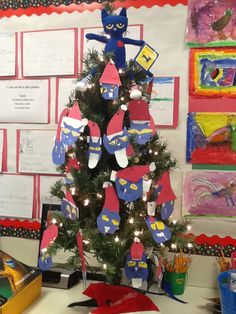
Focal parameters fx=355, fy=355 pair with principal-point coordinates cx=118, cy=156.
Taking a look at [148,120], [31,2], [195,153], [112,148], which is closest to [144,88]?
[148,120]

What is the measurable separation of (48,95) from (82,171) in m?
0.56

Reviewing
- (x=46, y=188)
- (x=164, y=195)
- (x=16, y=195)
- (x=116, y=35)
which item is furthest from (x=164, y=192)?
(x=16, y=195)

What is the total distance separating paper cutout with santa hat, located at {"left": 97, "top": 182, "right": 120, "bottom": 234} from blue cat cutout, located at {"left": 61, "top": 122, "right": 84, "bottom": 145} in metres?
0.15

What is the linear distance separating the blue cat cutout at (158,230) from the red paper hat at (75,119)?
342 mm

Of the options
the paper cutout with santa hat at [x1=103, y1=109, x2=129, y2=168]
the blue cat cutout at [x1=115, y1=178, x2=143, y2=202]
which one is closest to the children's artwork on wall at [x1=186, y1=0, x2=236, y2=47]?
the paper cutout with santa hat at [x1=103, y1=109, x2=129, y2=168]

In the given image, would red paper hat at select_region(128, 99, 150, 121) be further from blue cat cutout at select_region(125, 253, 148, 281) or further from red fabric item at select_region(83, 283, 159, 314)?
red fabric item at select_region(83, 283, 159, 314)

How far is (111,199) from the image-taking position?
100 centimetres

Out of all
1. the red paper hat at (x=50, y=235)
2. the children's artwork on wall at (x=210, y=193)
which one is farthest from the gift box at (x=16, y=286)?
the children's artwork on wall at (x=210, y=193)

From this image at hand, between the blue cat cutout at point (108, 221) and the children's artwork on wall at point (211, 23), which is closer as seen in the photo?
the blue cat cutout at point (108, 221)

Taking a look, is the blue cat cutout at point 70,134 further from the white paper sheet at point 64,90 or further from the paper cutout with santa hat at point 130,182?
the white paper sheet at point 64,90

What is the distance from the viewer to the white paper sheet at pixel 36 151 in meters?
1.49

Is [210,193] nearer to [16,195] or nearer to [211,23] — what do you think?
[211,23]

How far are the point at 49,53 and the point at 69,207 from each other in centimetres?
73

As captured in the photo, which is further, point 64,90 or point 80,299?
point 64,90
